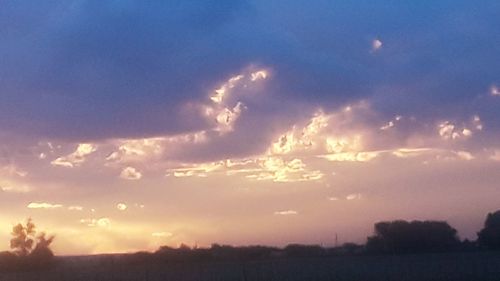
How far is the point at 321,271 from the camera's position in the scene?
64.1m

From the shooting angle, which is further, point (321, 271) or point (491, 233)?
point (491, 233)

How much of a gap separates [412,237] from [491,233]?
5.87m

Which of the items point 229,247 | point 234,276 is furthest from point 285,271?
point 229,247

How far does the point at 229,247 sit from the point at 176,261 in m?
9.16

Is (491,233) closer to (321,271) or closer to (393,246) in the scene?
(393,246)

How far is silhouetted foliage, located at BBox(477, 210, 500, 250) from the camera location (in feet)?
286

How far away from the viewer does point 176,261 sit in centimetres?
8031

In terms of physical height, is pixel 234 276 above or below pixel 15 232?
below

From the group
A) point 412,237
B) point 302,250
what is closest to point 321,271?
point 302,250

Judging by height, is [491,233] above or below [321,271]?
above

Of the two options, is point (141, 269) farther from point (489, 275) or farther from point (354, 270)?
point (489, 275)

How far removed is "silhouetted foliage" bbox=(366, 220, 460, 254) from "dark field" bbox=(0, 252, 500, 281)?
18920mm

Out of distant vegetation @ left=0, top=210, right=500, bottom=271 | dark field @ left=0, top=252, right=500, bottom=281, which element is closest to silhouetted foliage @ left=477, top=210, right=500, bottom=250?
distant vegetation @ left=0, top=210, right=500, bottom=271

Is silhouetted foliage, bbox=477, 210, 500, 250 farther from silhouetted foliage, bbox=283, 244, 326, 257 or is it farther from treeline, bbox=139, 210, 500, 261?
silhouetted foliage, bbox=283, 244, 326, 257
